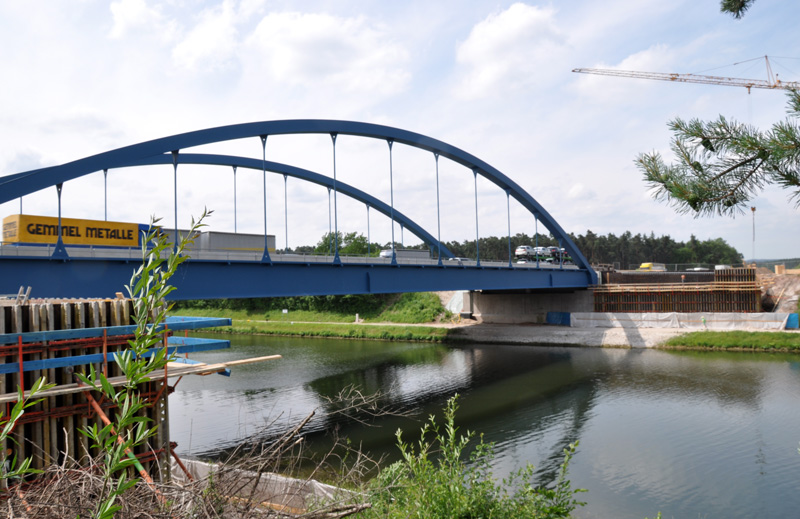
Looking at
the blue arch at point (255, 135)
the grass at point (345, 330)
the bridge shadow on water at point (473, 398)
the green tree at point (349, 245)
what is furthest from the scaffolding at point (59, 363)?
the green tree at point (349, 245)

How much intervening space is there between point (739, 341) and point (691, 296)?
6.39 meters

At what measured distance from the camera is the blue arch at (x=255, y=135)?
1555cm

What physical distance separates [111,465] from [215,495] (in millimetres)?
1932

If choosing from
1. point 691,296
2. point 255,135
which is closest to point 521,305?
point 691,296

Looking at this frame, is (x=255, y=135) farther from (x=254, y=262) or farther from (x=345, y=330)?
(x=345, y=330)

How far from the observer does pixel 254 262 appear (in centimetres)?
1894

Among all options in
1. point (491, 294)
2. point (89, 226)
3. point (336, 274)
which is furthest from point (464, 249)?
point (89, 226)

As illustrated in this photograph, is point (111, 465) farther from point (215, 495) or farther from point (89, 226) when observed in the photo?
point (89, 226)

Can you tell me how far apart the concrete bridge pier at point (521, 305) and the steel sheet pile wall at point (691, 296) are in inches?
68.2

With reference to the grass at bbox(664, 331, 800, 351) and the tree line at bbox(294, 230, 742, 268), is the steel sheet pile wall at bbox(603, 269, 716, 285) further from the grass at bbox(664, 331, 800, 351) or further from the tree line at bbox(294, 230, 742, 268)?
the tree line at bbox(294, 230, 742, 268)

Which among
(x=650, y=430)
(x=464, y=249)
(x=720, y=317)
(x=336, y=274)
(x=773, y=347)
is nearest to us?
(x=650, y=430)

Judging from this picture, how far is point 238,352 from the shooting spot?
3553 centimetres

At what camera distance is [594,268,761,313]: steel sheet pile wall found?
35.9 metres

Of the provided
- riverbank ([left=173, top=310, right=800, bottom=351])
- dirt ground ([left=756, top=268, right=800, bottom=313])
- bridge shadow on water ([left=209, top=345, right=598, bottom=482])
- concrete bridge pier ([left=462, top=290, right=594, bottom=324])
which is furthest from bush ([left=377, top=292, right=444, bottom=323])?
dirt ground ([left=756, top=268, right=800, bottom=313])
